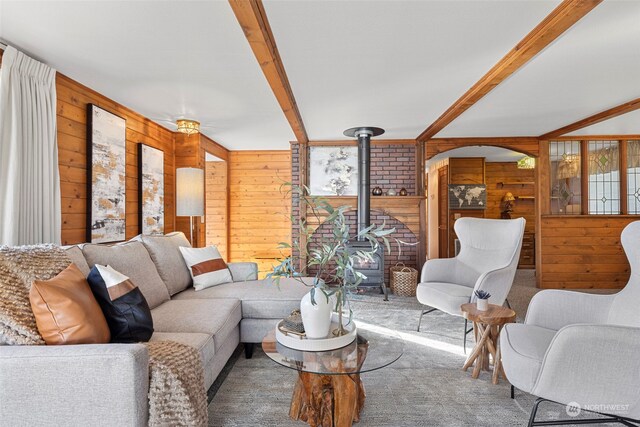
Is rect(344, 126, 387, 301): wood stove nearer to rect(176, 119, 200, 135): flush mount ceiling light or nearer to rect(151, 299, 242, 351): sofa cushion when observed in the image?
rect(176, 119, 200, 135): flush mount ceiling light

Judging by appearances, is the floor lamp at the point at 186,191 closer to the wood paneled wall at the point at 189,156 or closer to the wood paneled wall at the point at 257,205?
the wood paneled wall at the point at 189,156

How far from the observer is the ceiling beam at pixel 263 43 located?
5.32ft

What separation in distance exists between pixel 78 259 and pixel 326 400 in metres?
1.52

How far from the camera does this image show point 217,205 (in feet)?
19.5

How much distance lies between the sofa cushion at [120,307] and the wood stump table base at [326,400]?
0.82 metres

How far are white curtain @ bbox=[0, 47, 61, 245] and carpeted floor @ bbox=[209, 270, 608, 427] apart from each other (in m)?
1.64

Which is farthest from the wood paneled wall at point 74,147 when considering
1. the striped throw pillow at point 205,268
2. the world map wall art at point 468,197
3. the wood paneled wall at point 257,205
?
the world map wall art at point 468,197

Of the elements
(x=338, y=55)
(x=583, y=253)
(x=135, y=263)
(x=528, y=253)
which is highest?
(x=338, y=55)

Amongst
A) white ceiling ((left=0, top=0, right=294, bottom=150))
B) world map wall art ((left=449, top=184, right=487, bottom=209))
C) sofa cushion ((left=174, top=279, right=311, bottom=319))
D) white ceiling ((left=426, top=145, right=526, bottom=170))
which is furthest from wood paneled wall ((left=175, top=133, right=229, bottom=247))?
world map wall art ((left=449, top=184, right=487, bottom=209))

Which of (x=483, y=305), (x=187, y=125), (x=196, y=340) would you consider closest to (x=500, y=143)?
(x=483, y=305)

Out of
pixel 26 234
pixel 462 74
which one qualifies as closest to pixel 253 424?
pixel 26 234

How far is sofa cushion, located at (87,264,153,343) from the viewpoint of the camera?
1.54 m

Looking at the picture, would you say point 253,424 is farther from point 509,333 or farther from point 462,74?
point 462,74

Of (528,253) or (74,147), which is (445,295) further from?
(528,253)
